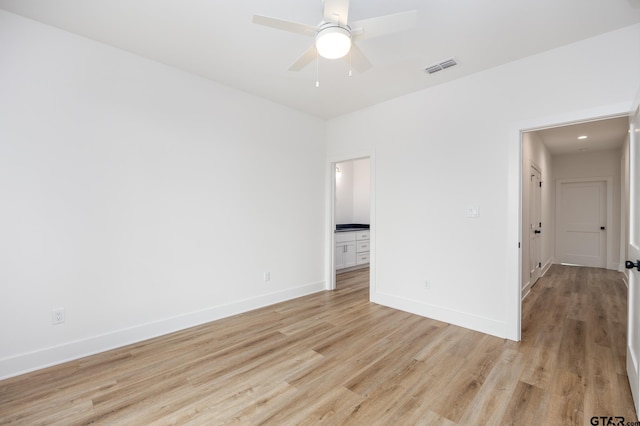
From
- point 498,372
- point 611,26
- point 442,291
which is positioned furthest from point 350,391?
point 611,26

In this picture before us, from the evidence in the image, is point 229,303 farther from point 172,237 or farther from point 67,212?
point 67,212

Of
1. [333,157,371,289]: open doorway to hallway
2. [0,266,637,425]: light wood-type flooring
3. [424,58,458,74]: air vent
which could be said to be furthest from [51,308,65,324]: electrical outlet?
[333,157,371,289]: open doorway to hallway

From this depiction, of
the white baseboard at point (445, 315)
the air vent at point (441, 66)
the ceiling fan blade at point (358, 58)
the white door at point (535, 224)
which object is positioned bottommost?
the white baseboard at point (445, 315)

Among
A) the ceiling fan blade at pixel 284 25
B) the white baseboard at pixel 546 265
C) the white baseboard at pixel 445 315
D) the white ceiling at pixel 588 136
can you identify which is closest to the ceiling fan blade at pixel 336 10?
the ceiling fan blade at pixel 284 25

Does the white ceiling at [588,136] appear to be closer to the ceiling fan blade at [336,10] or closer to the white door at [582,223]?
the white door at [582,223]

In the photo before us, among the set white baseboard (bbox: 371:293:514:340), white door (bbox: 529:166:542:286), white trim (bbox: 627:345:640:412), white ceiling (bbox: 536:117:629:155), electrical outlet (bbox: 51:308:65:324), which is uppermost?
white ceiling (bbox: 536:117:629:155)

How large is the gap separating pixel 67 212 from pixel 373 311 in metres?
3.42

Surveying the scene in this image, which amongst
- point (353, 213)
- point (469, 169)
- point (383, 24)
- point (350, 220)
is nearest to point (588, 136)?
point (469, 169)

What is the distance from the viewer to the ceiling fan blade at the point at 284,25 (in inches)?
68.0

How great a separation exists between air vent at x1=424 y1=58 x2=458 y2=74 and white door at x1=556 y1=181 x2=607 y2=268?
243 inches

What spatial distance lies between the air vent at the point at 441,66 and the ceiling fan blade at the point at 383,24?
1.29m

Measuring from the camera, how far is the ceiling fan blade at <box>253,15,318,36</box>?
1.73m

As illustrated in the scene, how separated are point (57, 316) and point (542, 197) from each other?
7.61m

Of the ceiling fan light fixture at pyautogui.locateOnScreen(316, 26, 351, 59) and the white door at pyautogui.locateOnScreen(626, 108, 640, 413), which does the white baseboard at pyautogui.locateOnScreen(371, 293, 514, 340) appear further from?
the ceiling fan light fixture at pyautogui.locateOnScreen(316, 26, 351, 59)
